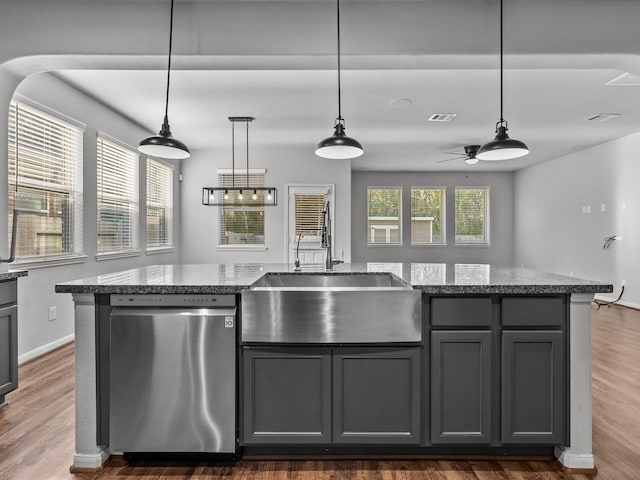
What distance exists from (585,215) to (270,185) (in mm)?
5717

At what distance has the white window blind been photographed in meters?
7.44

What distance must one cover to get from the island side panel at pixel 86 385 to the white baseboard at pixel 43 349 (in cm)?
218

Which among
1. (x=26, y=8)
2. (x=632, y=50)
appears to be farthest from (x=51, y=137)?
(x=632, y=50)

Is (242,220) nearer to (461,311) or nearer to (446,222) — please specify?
(446,222)

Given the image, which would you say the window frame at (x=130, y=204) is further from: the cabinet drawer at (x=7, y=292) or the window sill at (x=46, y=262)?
the cabinet drawer at (x=7, y=292)

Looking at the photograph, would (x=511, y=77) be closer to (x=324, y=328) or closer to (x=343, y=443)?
(x=324, y=328)

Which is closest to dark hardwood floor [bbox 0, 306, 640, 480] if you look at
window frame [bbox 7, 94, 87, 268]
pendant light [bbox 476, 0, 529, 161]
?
window frame [bbox 7, 94, 87, 268]

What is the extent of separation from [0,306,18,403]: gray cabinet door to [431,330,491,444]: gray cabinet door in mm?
2619

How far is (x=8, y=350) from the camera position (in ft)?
8.89

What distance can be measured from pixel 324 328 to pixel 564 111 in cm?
489

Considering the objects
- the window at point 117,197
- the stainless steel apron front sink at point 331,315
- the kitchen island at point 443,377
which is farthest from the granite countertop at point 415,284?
the window at point 117,197

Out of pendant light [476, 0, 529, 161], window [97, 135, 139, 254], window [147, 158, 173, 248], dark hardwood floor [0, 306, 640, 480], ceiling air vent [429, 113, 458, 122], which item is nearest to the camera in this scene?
dark hardwood floor [0, 306, 640, 480]

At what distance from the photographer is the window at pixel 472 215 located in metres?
10.2

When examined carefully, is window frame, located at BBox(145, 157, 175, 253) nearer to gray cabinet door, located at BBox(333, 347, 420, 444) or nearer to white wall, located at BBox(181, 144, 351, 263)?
white wall, located at BBox(181, 144, 351, 263)
